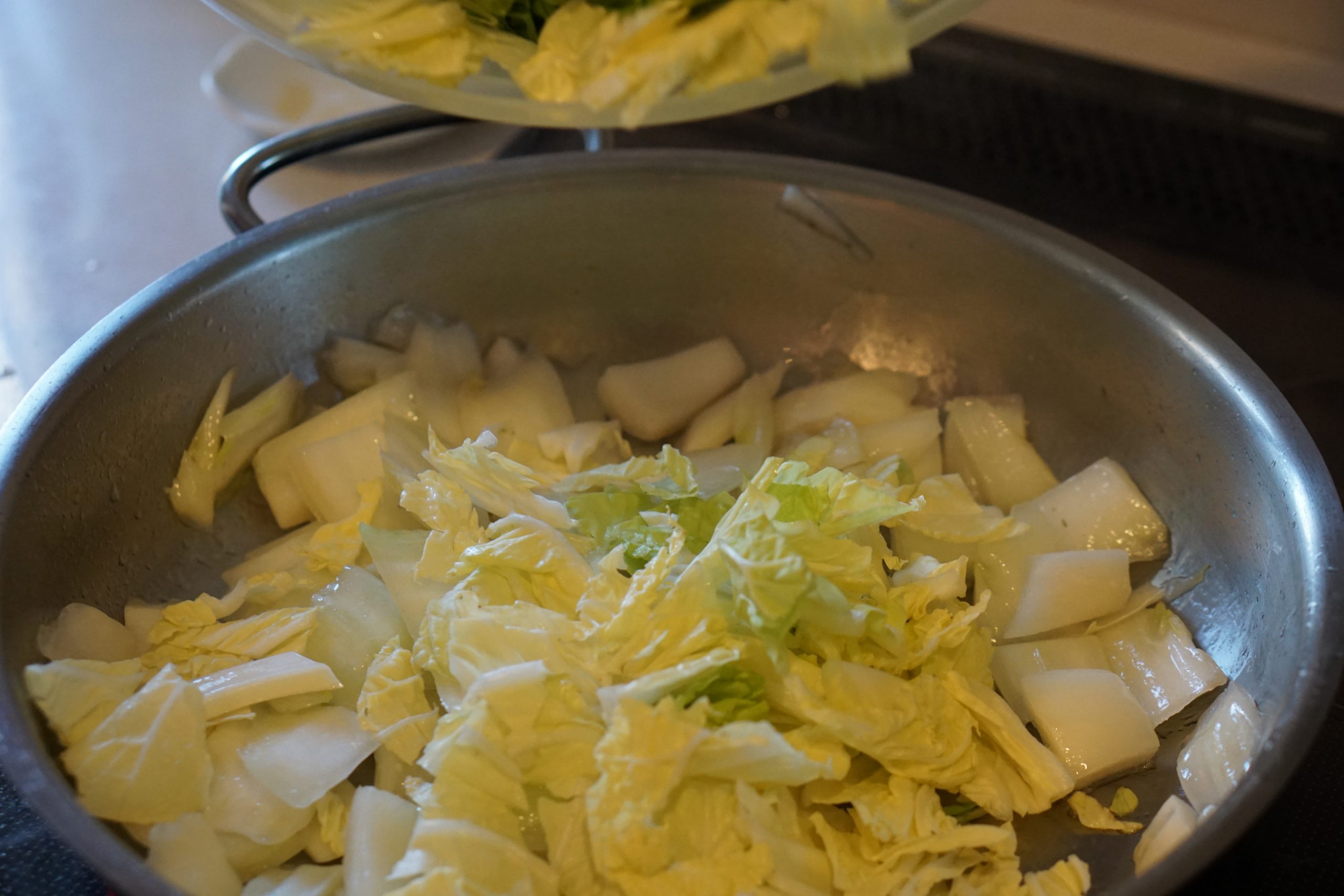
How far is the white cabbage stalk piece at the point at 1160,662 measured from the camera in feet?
3.88

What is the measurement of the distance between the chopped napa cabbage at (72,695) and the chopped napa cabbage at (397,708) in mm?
242

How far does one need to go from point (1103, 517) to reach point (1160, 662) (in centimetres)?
20

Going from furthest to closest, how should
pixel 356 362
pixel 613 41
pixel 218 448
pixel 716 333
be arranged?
pixel 716 333, pixel 356 362, pixel 218 448, pixel 613 41

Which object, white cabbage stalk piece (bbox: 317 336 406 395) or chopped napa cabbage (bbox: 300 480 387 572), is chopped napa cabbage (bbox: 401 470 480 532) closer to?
chopped napa cabbage (bbox: 300 480 387 572)

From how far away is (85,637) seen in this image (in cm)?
118

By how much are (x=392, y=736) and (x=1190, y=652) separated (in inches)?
34.4

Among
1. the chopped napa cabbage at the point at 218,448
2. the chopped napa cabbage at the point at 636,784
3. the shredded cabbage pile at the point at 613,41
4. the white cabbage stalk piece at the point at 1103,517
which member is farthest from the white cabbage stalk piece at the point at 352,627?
the white cabbage stalk piece at the point at 1103,517

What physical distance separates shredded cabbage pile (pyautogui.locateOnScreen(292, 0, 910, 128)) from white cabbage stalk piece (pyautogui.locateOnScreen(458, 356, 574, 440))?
1.68 feet

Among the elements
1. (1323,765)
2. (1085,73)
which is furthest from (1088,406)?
(1085,73)

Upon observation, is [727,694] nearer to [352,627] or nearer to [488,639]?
[488,639]

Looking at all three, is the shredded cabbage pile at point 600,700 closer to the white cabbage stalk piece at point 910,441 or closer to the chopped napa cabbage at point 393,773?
the chopped napa cabbage at point 393,773

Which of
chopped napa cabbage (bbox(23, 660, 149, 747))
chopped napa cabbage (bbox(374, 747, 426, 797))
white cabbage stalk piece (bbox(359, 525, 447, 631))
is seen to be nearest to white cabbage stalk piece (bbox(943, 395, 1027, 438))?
white cabbage stalk piece (bbox(359, 525, 447, 631))

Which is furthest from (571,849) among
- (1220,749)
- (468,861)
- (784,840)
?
(1220,749)

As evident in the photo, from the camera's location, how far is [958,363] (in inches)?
60.4
